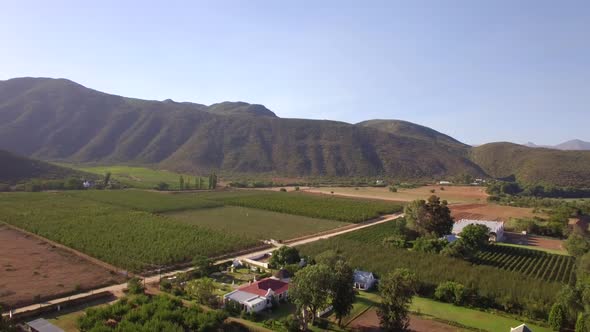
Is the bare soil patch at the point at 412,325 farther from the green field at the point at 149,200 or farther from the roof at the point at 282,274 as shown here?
the green field at the point at 149,200

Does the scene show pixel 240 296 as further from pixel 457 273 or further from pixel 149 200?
pixel 149 200

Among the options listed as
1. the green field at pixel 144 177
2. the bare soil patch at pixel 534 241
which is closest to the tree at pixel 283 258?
the bare soil patch at pixel 534 241

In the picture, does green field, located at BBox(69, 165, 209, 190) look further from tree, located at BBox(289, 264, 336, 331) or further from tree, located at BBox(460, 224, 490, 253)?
tree, located at BBox(289, 264, 336, 331)

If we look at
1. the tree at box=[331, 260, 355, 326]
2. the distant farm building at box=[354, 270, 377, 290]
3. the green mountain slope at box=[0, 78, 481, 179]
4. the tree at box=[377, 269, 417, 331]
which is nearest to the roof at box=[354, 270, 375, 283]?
the distant farm building at box=[354, 270, 377, 290]

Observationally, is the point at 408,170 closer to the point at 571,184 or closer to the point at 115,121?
the point at 571,184

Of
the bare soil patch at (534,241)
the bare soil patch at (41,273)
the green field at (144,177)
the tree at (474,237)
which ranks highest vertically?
the green field at (144,177)

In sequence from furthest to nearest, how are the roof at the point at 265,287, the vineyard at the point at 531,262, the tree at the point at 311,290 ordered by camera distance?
the vineyard at the point at 531,262
the roof at the point at 265,287
the tree at the point at 311,290
